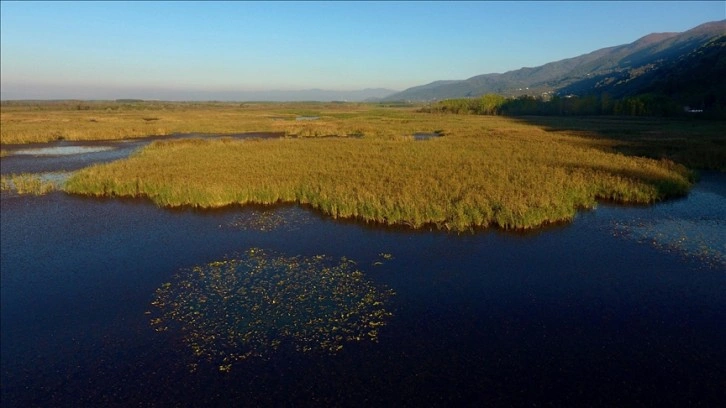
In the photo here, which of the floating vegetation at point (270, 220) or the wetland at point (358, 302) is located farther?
the floating vegetation at point (270, 220)

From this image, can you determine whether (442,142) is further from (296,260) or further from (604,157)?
(296,260)

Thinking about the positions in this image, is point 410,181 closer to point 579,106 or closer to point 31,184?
point 31,184

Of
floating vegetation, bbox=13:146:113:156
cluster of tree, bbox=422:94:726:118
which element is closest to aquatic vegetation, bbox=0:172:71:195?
floating vegetation, bbox=13:146:113:156

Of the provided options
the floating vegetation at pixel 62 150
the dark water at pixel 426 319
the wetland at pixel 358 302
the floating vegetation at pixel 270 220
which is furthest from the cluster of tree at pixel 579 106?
the floating vegetation at pixel 62 150

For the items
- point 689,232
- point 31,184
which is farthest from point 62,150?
point 689,232

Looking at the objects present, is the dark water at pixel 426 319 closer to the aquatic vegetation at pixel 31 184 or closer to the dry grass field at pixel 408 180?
the dry grass field at pixel 408 180

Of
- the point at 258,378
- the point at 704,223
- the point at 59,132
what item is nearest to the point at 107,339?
the point at 258,378
